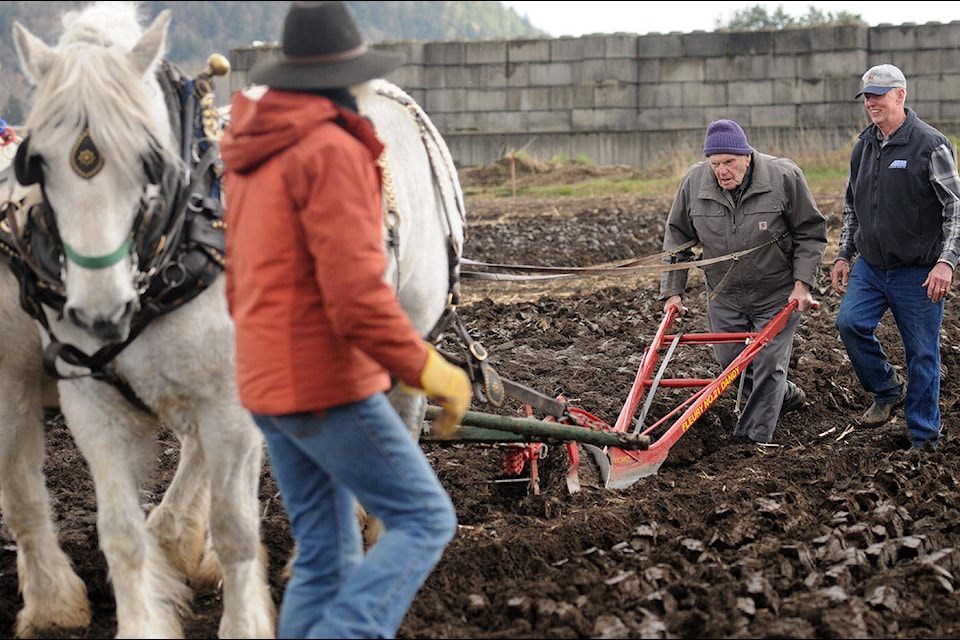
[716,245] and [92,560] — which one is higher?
[716,245]

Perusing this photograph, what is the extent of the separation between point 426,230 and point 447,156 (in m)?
0.53

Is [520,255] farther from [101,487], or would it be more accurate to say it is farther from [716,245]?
[101,487]

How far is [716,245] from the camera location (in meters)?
6.12

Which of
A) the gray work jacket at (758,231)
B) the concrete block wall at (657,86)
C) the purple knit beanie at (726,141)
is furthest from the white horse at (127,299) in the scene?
the concrete block wall at (657,86)

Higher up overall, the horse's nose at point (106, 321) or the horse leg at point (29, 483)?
the horse's nose at point (106, 321)

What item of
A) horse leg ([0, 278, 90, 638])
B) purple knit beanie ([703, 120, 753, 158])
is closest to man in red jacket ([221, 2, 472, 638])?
horse leg ([0, 278, 90, 638])

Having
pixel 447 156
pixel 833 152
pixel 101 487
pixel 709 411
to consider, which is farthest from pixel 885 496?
pixel 833 152

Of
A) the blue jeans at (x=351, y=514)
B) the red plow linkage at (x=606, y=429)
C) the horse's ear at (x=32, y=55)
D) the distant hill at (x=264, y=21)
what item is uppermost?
the distant hill at (x=264, y=21)

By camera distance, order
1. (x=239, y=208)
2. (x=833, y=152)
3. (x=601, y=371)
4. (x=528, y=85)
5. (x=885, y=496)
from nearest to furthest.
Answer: (x=239, y=208), (x=885, y=496), (x=601, y=371), (x=833, y=152), (x=528, y=85)

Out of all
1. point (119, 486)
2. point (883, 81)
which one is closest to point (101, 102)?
point (119, 486)

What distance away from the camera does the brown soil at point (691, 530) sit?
357 centimetres

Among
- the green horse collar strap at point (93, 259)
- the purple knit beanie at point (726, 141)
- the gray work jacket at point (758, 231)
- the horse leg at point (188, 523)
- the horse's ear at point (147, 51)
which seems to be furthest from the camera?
the gray work jacket at point (758, 231)

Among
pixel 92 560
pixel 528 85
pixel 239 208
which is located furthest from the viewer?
pixel 528 85

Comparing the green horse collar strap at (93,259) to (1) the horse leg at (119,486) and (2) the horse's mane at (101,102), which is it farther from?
(1) the horse leg at (119,486)
